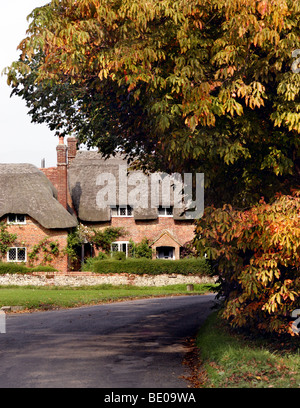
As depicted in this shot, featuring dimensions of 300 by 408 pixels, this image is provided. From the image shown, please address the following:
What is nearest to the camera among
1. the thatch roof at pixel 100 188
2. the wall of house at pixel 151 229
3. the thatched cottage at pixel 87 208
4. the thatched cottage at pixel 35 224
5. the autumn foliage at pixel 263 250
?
the autumn foliage at pixel 263 250

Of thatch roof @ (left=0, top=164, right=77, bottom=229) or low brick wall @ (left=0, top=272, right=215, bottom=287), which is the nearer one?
low brick wall @ (left=0, top=272, right=215, bottom=287)

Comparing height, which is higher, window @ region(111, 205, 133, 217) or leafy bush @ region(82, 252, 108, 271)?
window @ region(111, 205, 133, 217)

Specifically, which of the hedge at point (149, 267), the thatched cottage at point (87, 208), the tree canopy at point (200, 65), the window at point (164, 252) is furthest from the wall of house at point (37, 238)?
the tree canopy at point (200, 65)

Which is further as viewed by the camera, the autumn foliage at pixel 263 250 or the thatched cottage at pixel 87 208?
the thatched cottage at pixel 87 208

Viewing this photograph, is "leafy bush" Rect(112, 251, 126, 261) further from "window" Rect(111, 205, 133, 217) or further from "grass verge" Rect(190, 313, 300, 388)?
"grass verge" Rect(190, 313, 300, 388)

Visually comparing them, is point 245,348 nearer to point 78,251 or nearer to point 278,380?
point 278,380

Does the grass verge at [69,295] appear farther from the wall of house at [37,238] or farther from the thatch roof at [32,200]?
the thatch roof at [32,200]

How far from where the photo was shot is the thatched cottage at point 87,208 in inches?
1770

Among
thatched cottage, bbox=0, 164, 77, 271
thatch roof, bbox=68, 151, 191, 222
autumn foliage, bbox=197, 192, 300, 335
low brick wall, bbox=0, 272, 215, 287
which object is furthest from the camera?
thatch roof, bbox=68, 151, 191, 222

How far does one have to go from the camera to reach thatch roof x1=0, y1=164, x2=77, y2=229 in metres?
44.8

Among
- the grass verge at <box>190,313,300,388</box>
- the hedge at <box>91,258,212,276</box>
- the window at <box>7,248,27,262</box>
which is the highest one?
the grass verge at <box>190,313,300,388</box>

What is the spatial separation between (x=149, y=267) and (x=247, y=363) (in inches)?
1239

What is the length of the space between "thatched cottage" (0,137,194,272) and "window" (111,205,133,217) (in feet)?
0.13

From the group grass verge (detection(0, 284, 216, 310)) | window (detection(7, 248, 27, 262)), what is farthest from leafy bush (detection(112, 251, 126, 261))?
window (detection(7, 248, 27, 262))
